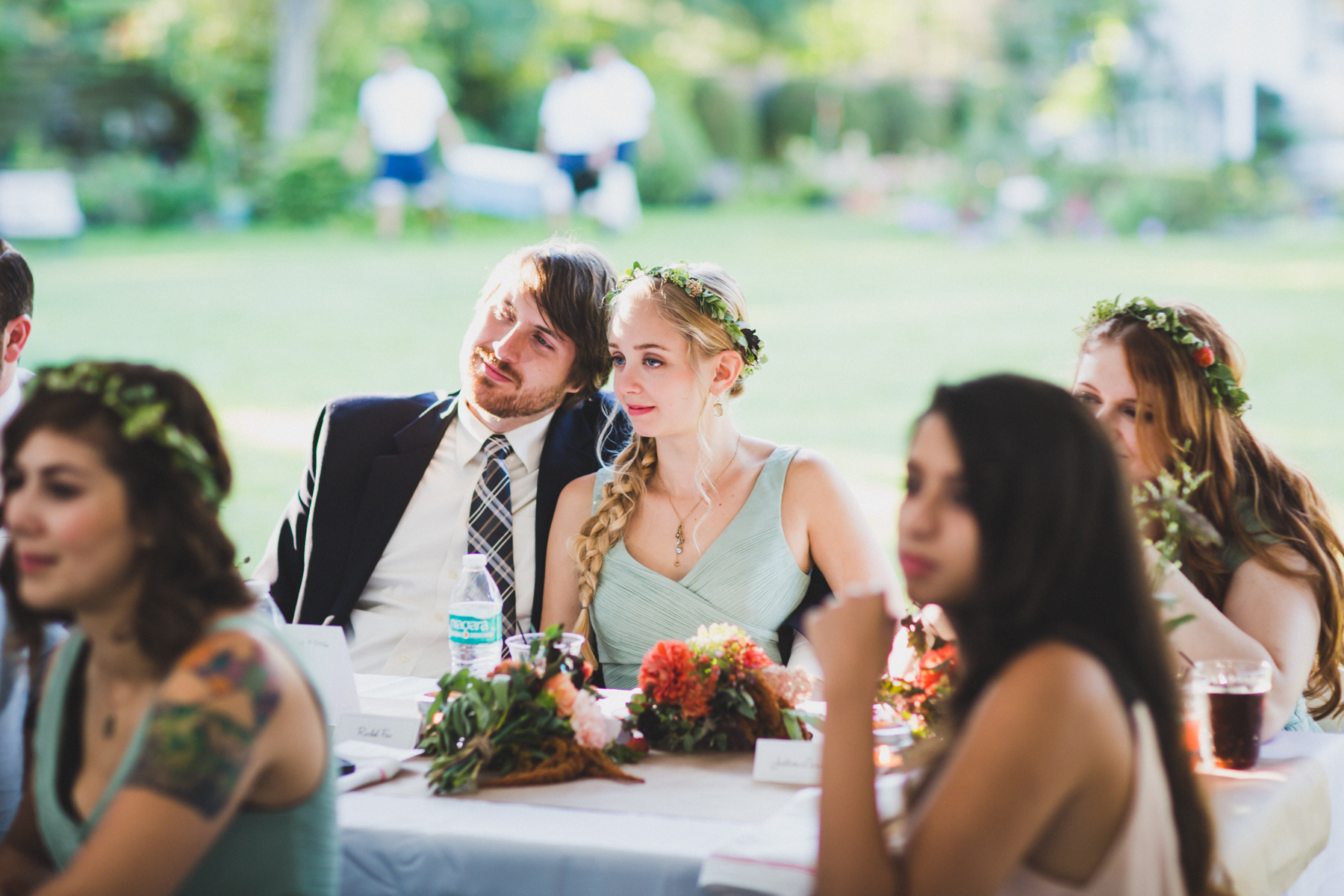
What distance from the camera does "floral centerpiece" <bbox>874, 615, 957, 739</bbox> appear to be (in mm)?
2148

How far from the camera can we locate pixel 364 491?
341 centimetres

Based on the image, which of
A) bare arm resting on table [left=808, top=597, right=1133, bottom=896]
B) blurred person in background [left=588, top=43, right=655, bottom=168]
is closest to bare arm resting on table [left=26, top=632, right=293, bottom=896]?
bare arm resting on table [left=808, top=597, right=1133, bottom=896]

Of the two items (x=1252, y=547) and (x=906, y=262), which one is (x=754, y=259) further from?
(x=1252, y=547)

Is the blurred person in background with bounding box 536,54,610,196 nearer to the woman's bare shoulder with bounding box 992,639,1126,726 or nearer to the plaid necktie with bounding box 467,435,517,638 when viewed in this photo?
the plaid necktie with bounding box 467,435,517,638

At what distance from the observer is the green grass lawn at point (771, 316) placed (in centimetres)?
953

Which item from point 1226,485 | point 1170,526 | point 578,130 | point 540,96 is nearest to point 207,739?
point 1170,526

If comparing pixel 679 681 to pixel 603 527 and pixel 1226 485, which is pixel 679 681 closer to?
pixel 603 527

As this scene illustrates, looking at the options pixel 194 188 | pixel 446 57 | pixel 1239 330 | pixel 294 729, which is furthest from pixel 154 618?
pixel 446 57

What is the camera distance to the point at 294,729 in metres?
1.57

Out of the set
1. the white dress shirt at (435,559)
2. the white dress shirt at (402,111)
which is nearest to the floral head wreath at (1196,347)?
the white dress shirt at (435,559)

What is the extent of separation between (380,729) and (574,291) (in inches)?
60.7

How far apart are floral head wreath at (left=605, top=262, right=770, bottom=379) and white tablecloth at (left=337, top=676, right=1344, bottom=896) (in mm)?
1342

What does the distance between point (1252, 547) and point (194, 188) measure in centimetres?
1967

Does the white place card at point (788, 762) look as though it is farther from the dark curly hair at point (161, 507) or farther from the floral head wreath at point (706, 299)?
the floral head wreath at point (706, 299)
